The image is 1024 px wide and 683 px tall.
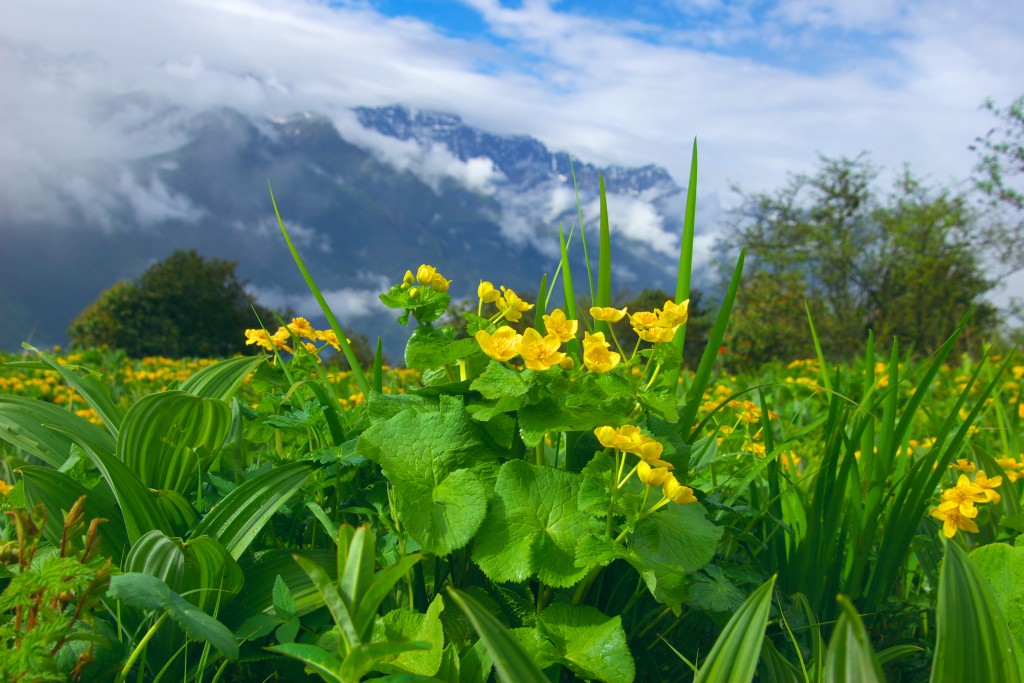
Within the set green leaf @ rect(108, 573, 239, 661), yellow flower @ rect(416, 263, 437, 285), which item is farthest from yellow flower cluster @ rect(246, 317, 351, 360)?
green leaf @ rect(108, 573, 239, 661)

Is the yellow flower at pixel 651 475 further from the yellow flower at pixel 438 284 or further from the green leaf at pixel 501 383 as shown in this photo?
the yellow flower at pixel 438 284

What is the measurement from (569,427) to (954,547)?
18.8 inches

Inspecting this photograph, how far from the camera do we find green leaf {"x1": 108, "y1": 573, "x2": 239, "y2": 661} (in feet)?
2.84

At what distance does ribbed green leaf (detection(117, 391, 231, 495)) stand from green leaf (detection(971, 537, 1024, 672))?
50.8 inches

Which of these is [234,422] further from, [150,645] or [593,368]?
[593,368]

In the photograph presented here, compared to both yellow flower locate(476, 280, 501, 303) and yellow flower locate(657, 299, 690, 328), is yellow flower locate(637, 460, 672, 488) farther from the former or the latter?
yellow flower locate(476, 280, 501, 303)

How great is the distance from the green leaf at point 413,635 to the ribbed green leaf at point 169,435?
1.83 feet

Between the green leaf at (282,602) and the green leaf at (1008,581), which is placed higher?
the green leaf at (1008,581)

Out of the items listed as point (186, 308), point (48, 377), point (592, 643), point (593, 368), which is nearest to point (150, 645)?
point (592, 643)

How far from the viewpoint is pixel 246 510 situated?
3.86ft

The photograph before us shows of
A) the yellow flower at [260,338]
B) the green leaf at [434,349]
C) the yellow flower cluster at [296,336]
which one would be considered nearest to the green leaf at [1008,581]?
the green leaf at [434,349]

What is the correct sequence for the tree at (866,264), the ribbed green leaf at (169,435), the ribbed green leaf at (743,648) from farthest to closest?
the tree at (866,264) < the ribbed green leaf at (169,435) < the ribbed green leaf at (743,648)

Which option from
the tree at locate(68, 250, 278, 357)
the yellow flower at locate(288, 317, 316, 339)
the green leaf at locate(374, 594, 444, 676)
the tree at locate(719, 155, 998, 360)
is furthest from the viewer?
the tree at locate(68, 250, 278, 357)

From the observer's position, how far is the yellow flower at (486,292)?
1.20 meters
